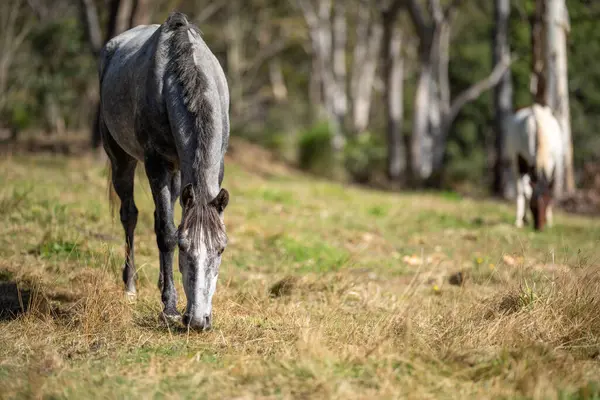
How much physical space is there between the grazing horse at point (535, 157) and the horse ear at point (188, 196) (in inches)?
302

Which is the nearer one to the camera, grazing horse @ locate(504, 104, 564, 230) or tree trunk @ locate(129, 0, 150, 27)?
grazing horse @ locate(504, 104, 564, 230)

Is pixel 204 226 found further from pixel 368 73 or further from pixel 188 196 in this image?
pixel 368 73

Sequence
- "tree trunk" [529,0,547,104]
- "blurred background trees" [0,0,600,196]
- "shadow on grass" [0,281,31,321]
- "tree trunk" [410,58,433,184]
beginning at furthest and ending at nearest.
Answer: "tree trunk" [410,58,433,184]
"blurred background trees" [0,0,600,196]
"tree trunk" [529,0,547,104]
"shadow on grass" [0,281,31,321]

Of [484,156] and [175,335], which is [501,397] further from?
[484,156]

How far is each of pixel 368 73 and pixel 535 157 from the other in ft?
75.2

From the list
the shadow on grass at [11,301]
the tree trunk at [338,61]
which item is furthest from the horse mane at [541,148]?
the tree trunk at [338,61]

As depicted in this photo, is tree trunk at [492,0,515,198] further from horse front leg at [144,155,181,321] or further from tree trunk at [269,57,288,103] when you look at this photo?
tree trunk at [269,57,288,103]

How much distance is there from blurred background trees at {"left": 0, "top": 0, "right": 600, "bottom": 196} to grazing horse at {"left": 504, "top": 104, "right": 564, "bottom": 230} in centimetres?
382

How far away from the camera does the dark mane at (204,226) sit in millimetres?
4734

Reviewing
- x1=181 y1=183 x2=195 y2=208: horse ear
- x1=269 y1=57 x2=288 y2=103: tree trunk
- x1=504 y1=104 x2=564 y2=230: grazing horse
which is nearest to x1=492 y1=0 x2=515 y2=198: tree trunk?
x1=504 y1=104 x2=564 y2=230: grazing horse

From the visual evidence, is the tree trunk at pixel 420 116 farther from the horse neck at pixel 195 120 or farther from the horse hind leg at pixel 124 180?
the horse neck at pixel 195 120

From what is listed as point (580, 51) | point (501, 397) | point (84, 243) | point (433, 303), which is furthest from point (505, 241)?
point (580, 51)

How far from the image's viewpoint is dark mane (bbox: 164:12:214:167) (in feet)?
16.5

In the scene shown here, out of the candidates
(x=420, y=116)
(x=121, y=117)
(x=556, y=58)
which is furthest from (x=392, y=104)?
(x=121, y=117)
